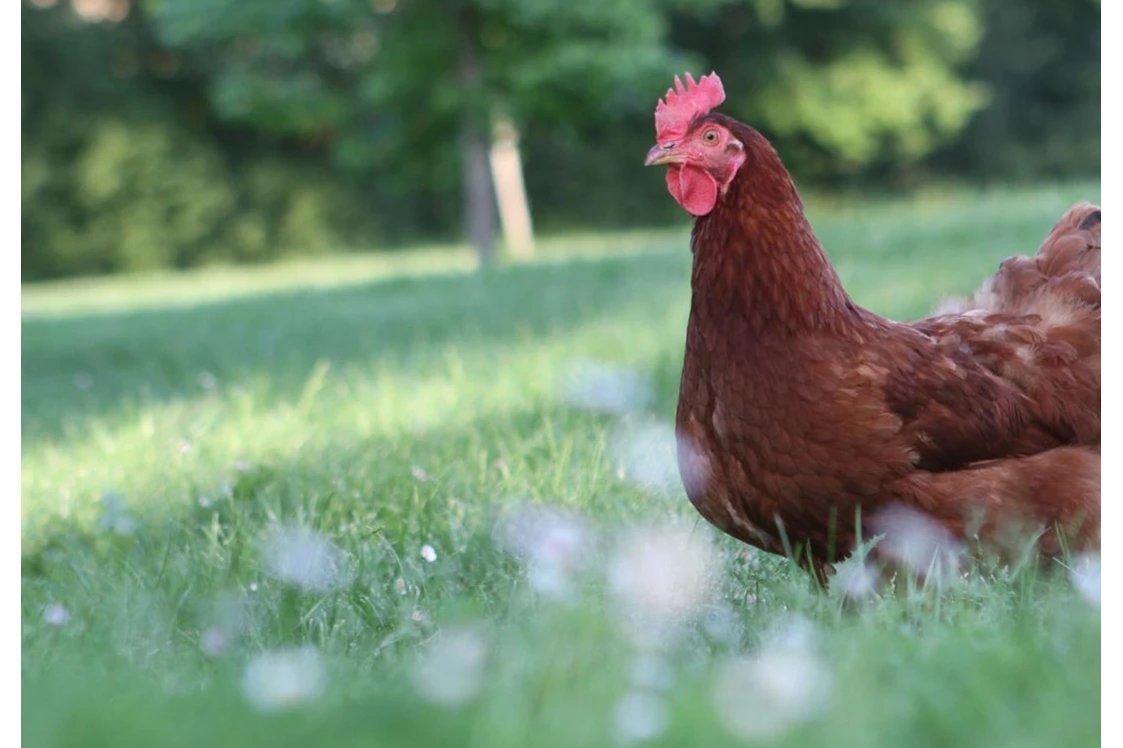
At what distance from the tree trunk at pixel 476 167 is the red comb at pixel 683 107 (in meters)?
13.4

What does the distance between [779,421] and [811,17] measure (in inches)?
1137

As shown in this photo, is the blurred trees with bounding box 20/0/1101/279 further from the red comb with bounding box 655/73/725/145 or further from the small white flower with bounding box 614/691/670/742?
the small white flower with bounding box 614/691/670/742

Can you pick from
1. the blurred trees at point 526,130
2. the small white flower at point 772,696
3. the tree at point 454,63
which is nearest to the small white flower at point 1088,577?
the small white flower at point 772,696

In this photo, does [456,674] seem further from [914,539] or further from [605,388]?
[605,388]

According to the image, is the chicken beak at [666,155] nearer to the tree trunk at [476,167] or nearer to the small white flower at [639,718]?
the small white flower at [639,718]

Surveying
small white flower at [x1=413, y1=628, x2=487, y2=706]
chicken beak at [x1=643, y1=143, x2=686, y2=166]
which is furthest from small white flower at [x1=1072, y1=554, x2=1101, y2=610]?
chicken beak at [x1=643, y1=143, x2=686, y2=166]

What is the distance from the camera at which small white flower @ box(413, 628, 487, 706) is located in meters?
1.34

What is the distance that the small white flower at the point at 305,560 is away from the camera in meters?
2.44

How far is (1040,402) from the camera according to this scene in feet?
8.59

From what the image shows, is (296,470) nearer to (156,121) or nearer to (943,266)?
(943,266)

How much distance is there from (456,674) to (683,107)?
162cm

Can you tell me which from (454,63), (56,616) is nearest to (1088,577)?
(56,616)

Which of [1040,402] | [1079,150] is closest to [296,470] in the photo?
[1040,402]
